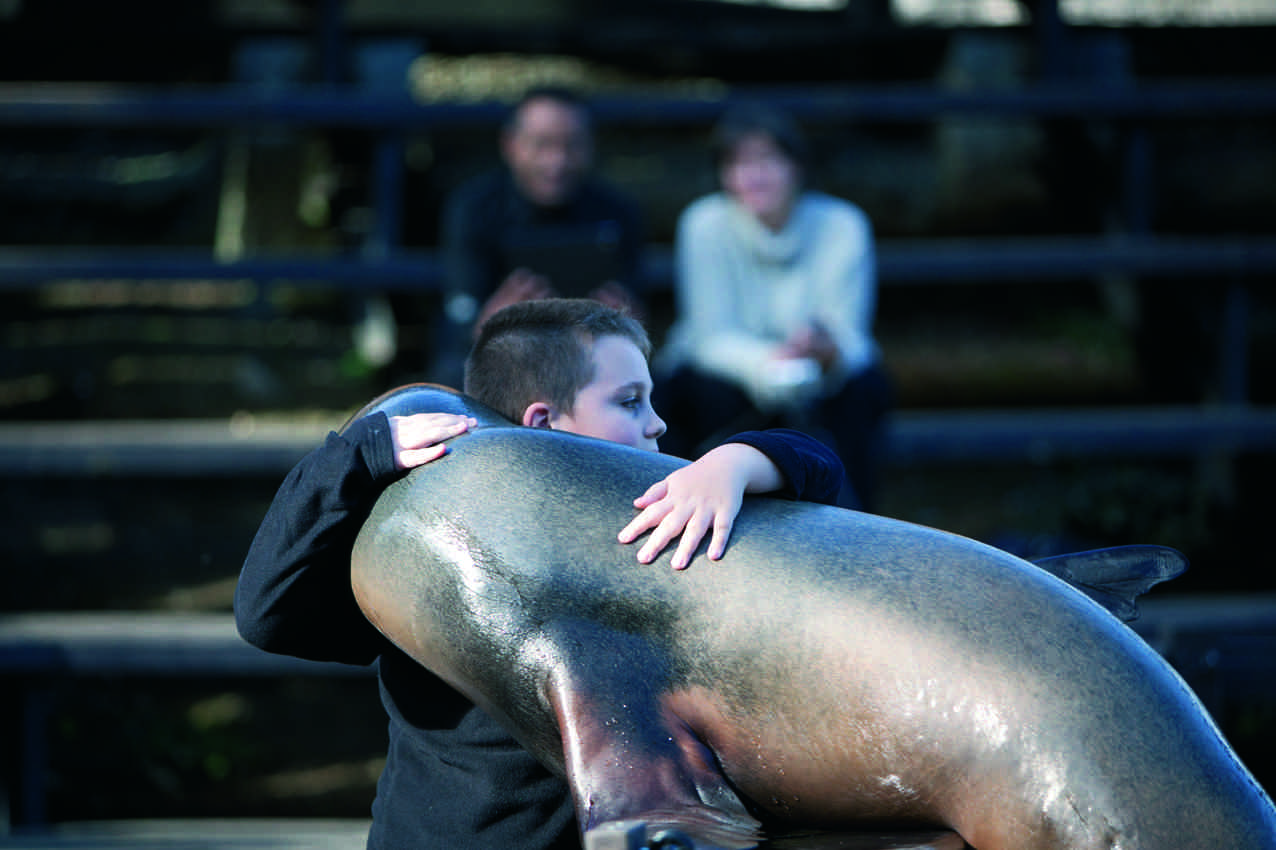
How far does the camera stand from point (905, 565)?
1443 mm

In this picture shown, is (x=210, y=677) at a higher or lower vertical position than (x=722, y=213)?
lower

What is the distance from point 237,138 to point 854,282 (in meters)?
2.77

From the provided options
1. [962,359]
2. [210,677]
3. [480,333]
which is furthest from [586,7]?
[480,333]

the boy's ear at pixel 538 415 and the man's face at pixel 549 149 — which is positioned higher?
the man's face at pixel 549 149

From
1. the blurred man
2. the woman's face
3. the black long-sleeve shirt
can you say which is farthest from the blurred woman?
the black long-sleeve shirt

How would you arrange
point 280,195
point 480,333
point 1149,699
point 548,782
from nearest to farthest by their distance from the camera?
point 1149,699, point 548,782, point 480,333, point 280,195

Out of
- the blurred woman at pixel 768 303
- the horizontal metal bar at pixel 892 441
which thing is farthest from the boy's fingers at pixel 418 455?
the horizontal metal bar at pixel 892 441

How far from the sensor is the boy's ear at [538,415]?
1665 millimetres

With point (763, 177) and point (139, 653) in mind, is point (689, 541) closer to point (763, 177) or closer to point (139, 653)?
point (763, 177)

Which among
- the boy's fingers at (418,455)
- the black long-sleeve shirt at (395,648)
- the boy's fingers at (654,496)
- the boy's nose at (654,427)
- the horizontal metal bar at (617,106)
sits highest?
the horizontal metal bar at (617,106)

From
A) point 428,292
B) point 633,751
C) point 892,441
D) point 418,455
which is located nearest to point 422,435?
point 418,455

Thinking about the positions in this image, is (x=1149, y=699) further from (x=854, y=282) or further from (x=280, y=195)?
(x=280, y=195)

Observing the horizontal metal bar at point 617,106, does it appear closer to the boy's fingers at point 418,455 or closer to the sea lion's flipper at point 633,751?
the boy's fingers at point 418,455

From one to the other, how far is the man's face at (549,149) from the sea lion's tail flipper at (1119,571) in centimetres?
240
